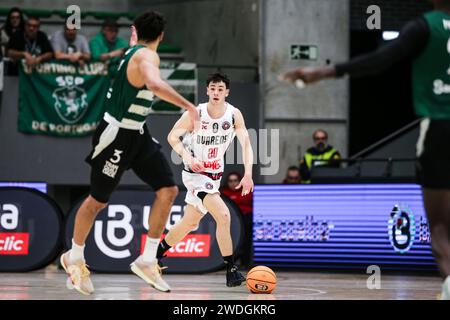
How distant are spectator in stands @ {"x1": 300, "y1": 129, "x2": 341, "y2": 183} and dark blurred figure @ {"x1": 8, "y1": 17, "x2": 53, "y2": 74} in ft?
15.7

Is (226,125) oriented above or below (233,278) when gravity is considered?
above

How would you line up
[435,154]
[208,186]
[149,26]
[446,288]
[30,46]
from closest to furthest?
1. [446,288]
2. [435,154]
3. [149,26]
4. [208,186]
5. [30,46]

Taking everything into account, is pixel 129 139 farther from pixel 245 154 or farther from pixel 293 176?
pixel 293 176

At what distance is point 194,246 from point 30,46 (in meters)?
5.57

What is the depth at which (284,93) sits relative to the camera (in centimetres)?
1938

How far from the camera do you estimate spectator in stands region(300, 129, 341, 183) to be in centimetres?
1722

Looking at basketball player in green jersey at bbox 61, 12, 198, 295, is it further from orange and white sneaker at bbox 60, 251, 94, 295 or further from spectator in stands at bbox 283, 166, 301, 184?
spectator in stands at bbox 283, 166, 301, 184

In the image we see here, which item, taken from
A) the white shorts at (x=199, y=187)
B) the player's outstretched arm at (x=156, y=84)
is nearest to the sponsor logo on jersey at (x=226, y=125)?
the white shorts at (x=199, y=187)

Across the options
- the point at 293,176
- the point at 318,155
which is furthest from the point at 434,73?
the point at 318,155

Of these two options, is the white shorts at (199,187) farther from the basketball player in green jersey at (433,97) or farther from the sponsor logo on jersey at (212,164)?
the basketball player in green jersey at (433,97)

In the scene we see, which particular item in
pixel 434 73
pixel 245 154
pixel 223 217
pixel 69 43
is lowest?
pixel 223 217

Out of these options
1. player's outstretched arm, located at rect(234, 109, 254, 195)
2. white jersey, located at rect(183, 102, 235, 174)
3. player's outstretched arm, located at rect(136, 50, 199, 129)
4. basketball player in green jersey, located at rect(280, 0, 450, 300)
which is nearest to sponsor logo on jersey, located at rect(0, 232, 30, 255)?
white jersey, located at rect(183, 102, 235, 174)

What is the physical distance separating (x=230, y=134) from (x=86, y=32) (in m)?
9.79

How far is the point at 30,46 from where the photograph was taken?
711 inches
